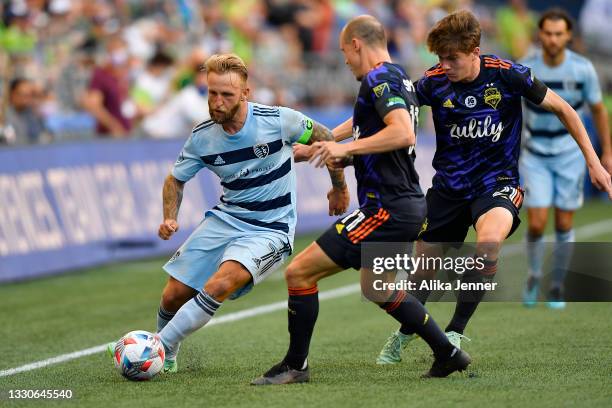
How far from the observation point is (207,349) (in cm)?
841

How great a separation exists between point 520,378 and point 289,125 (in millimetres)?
2124

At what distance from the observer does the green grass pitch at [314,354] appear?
642cm

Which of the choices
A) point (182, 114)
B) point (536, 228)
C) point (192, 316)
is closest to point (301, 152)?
point (192, 316)

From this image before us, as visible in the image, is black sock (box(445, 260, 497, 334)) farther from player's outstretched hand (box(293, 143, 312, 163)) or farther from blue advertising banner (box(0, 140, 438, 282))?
blue advertising banner (box(0, 140, 438, 282))

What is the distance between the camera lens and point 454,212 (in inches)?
313

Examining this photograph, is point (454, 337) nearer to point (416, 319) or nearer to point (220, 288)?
point (416, 319)

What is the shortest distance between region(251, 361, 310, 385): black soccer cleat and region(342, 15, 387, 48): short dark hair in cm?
198

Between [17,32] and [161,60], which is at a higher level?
[17,32]

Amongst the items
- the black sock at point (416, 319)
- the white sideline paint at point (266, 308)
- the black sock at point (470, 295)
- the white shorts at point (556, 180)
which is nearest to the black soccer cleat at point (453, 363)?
the black sock at point (416, 319)

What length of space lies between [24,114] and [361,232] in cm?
787

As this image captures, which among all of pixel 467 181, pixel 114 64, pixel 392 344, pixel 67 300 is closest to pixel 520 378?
pixel 392 344

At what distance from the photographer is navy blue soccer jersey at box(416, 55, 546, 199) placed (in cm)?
766

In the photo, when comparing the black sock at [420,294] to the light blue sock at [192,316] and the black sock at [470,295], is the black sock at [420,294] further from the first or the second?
the light blue sock at [192,316]

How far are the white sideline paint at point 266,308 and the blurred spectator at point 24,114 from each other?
4.08m
